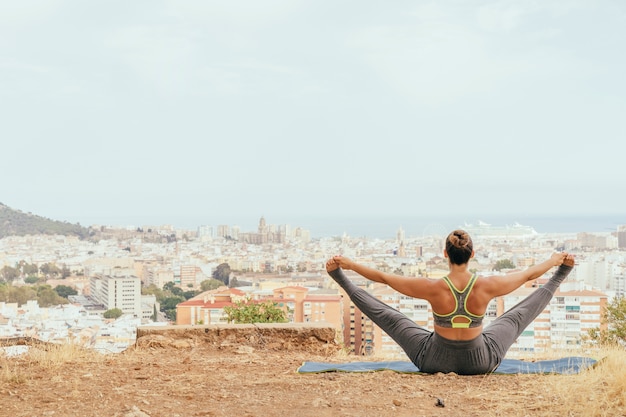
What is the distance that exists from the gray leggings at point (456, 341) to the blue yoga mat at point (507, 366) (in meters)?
0.11

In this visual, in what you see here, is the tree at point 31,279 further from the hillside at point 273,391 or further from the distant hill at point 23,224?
the hillside at point 273,391

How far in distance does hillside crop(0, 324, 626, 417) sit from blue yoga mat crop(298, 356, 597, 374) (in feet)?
0.39

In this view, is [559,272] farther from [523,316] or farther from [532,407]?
[532,407]

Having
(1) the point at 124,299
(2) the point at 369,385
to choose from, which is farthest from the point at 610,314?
(1) the point at 124,299

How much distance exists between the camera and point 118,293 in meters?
40.3

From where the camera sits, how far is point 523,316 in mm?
4008

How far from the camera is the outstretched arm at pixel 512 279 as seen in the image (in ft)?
Answer: 12.2

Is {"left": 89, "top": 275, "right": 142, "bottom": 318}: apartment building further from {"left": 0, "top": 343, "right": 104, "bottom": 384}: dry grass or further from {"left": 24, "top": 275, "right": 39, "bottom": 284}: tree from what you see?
{"left": 0, "top": 343, "right": 104, "bottom": 384}: dry grass

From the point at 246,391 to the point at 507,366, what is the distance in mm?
1531

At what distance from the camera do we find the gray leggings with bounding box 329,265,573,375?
3.78 m

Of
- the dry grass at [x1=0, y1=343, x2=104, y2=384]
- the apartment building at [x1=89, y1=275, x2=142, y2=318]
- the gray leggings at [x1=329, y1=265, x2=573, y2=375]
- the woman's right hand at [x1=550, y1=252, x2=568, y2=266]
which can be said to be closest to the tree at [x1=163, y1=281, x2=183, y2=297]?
the apartment building at [x1=89, y1=275, x2=142, y2=318]

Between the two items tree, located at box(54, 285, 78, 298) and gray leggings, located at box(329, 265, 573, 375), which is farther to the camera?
tree, located at box(54, 285, 78, 298)

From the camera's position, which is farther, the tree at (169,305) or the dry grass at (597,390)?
the tree at (169,305)

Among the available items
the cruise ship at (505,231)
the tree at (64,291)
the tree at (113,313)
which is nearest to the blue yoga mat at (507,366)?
the tree at (113,313)
